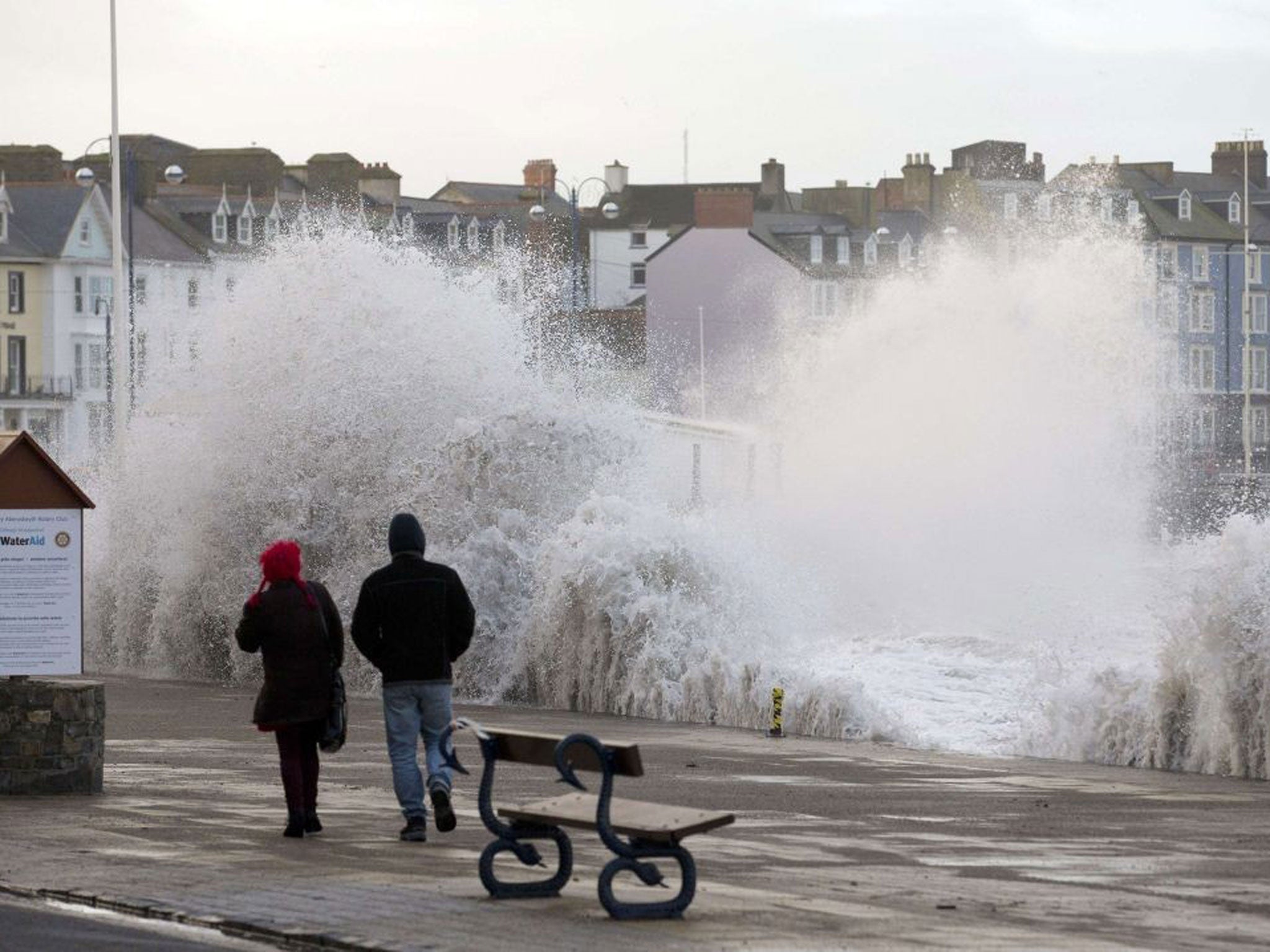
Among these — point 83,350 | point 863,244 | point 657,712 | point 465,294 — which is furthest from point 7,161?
point 657,712

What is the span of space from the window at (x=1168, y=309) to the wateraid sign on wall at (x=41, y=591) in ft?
315

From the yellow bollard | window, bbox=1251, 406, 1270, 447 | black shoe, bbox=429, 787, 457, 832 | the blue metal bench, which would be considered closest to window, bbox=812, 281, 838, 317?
window, bbox=1251, 406, 1270, 447

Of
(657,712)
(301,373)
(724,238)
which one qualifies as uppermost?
(724,238)

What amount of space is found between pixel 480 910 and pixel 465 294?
84.4 ft

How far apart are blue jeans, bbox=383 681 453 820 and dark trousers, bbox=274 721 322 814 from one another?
48 centimetres

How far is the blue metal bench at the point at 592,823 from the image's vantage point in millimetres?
10445

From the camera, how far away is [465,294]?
118 ft

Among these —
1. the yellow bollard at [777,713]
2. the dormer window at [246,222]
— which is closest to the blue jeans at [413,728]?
the yellow bollard at [777,713]

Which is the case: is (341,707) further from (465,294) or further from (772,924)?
(465,294)

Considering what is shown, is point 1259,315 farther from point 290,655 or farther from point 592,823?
point 592,823

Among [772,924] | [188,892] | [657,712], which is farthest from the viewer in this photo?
[657,712]

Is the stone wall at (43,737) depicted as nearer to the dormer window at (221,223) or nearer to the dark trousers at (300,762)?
the dark trousers at (300,762)

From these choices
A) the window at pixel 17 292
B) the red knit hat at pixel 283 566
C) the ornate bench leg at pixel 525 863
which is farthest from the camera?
the window at pixel 17 292

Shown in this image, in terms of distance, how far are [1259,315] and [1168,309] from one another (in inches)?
223
